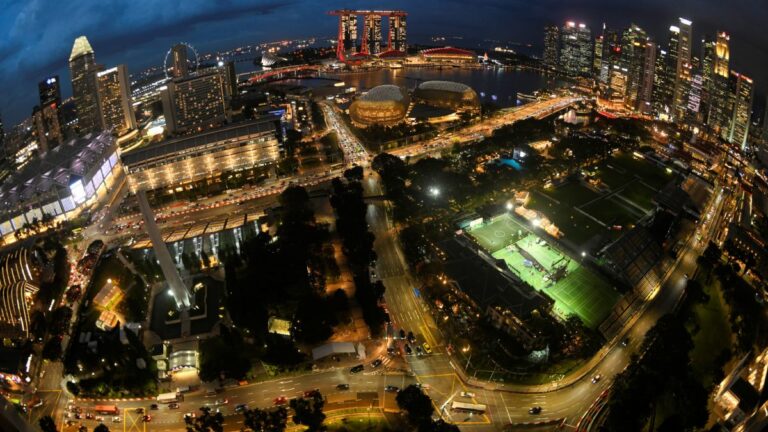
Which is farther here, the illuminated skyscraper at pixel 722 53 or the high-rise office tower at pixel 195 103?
the high-rise office tower at pixel 195 103

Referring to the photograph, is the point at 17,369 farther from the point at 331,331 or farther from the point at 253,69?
the point at 253,69

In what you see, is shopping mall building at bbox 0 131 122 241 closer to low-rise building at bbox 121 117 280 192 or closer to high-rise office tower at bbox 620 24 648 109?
low-rise building at bbox 121 117 280 192

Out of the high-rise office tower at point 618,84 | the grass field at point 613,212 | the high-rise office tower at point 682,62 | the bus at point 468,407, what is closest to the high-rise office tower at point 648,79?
the high-rise office tower at point 682,62

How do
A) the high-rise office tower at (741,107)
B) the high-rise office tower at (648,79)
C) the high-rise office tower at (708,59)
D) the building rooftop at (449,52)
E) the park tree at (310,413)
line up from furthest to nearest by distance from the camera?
the building rooftop at (449,52), the high-rise office tower at (648,79), the high-rise office tower at (708,59), the high-rise office tower at (741,107), the park tree at (310,413)

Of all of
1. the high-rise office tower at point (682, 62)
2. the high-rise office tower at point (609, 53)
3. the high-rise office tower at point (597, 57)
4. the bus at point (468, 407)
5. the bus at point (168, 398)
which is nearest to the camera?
the bus at point (468, 407)

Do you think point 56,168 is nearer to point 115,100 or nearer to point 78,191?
point 78,191

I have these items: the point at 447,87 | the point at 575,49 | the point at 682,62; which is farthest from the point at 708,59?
the point at 575,49

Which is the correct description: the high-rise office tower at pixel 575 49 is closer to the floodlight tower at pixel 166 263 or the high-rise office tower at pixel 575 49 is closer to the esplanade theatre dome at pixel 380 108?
the esplanade theatre dome at pixel 380 108
